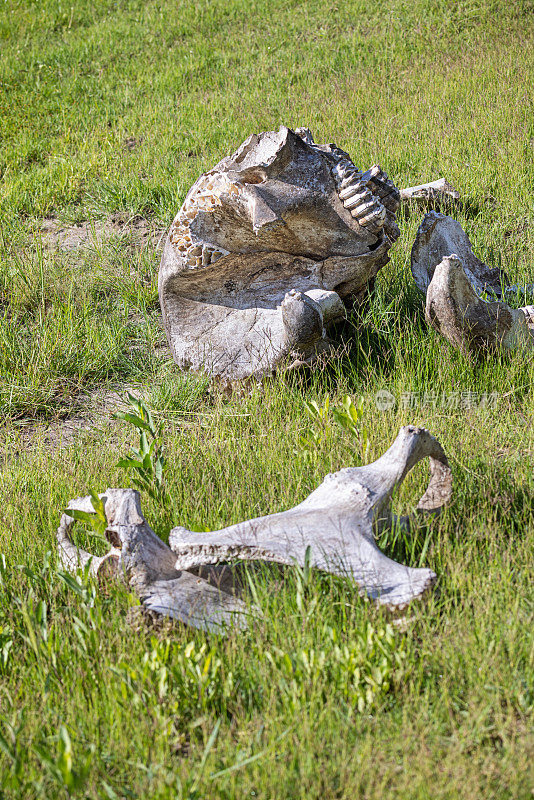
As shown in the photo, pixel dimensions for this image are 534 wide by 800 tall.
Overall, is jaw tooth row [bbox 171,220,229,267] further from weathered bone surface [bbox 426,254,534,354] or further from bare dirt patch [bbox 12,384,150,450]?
weathered bone surface [bbox 426,254,534,354]

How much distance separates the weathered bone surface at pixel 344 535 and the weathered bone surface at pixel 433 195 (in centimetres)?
332

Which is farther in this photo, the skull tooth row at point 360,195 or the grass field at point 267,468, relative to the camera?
the skull tooth row at point 360,195

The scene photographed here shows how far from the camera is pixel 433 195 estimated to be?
5496 millimetres

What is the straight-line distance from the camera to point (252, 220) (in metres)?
3.81

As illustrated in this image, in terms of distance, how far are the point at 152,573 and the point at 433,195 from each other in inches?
165

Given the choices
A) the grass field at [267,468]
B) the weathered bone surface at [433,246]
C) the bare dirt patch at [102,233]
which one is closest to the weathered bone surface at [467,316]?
the grass field at [267,468]

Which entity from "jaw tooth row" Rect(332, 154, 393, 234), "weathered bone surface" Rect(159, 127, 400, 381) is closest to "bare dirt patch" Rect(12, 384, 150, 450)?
"weathered bone surface" Rect(159, 127, 400, 381)

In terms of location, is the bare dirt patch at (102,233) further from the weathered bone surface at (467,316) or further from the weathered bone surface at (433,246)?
the weathered bone surface at (467,316)

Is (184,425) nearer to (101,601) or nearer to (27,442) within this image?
(27,442)

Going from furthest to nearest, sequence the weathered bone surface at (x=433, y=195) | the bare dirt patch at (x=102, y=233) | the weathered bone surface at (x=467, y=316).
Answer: the bare dirt patch at (x=102, y=233) → the weathered bone surface at (x=433, y=195) → the weathered bone surface at (x=467, y=316)

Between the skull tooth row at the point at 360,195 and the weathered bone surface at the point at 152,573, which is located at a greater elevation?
the skull tooth row at the point at 360,195

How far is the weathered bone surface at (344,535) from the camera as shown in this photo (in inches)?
88.5

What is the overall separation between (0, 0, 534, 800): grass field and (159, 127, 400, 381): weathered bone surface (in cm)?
28

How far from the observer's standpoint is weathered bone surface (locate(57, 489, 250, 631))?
90.4 inches
